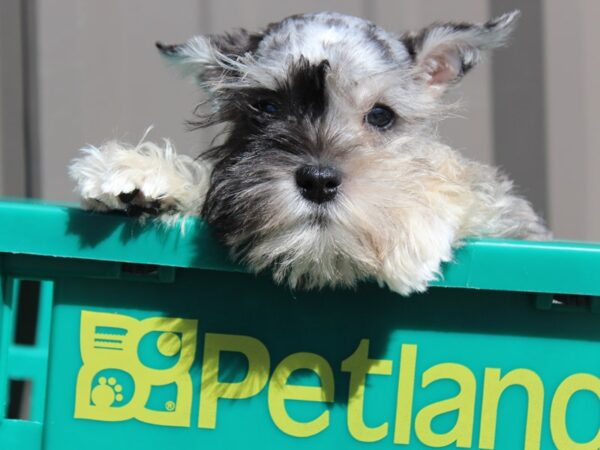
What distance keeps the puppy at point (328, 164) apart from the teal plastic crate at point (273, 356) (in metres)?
0.07

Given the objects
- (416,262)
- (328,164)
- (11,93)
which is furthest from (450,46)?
(11,93)

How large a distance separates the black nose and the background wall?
5.02 ft

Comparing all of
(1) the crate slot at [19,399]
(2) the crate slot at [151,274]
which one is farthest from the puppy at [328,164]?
(1) the crate slot at [19,399]

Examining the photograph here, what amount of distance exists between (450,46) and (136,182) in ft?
3.12

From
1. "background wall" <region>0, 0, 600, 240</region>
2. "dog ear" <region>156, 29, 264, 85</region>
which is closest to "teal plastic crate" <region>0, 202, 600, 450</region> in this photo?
"dog ear" <region>156, 29, 264, 85</region>

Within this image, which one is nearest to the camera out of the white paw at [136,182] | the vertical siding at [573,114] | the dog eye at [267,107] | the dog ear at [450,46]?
the white paw at [136,182]

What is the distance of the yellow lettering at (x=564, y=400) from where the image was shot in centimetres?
139

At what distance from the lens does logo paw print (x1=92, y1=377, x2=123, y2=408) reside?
55.6 inches

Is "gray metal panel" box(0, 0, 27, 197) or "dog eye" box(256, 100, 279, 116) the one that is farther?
"gray metal panel" box(0, 0, 27, 197)

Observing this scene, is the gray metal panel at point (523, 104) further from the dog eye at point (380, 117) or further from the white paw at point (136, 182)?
the white paw at point (136, 182)

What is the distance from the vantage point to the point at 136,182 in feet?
4.87

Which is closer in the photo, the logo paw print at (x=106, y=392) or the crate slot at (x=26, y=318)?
the logo paw print at (x=106, y=392)

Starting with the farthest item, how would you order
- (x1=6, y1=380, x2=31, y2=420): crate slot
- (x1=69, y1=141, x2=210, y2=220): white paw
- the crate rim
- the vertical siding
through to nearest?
(x1=6, y1=380, x2=31, y2=420): crate slot → the vertical siding → (x1=69, y1=141, x2=210, y2=220): white paw → the crate rim

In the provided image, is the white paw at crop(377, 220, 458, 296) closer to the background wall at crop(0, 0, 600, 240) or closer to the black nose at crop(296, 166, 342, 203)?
the black nose at crop(296, 166, 342, 203)
